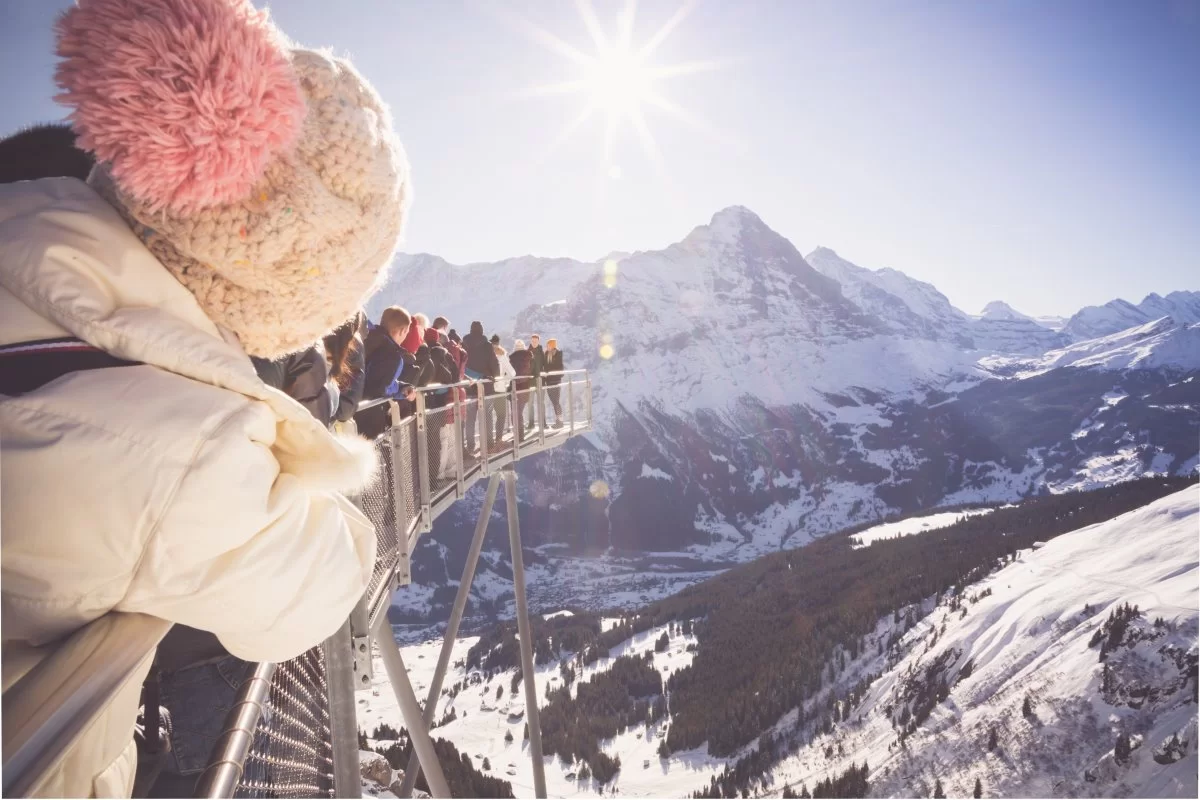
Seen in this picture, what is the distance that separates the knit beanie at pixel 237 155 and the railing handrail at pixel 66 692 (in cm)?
63

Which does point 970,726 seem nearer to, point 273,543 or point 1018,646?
point 1018,646

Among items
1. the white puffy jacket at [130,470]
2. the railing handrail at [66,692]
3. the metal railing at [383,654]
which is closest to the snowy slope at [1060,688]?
the metal railing at [383,654]

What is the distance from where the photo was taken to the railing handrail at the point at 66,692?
2.37 ft

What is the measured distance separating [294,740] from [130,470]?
6.41 feet

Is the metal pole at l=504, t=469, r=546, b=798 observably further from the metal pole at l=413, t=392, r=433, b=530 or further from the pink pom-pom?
the pink pom-pom

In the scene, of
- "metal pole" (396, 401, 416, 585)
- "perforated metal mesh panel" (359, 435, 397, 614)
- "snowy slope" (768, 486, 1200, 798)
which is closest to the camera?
"perforated metal mesh panel" (359, 435, 397, 614)

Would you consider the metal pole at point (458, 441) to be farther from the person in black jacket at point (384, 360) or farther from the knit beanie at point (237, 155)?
the knit beanie at point (237, 155)

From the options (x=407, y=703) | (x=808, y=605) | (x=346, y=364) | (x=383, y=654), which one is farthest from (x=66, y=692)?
(x=808, y=605)

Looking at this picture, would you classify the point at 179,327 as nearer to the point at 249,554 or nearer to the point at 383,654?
the point at 249,554

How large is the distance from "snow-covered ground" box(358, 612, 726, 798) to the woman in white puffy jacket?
14579 millimetres

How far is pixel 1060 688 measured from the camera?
9289mm

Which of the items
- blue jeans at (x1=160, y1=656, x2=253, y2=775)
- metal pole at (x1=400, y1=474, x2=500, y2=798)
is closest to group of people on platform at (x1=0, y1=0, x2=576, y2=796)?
blue jeans at (x1=160, y1=656, x2=253, y2=775)

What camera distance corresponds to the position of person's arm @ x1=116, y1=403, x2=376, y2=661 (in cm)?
90

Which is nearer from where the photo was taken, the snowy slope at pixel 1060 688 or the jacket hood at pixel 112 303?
the jacket hood at pixel 112 303
